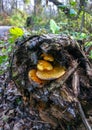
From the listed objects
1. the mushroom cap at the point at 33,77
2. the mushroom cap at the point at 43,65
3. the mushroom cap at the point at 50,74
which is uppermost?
the mushroom cap at the point at 43,65

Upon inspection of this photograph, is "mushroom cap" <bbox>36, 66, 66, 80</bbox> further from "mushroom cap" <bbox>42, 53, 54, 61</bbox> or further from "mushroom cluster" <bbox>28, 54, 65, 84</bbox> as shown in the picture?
"mushroom cap" <bbox>42, 53, 54, 61</bbox>

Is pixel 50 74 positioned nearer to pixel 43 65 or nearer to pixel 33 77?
pixel 43 65

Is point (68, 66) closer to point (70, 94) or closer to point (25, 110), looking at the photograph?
point (70, 94)

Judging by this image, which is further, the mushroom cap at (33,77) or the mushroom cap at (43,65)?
the mushroom cap at (33,77)

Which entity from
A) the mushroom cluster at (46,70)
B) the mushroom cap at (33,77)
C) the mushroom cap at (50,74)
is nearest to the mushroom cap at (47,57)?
the mushroom cluster at (46,70)

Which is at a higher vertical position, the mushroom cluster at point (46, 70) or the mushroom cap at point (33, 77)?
the mushroom cluster at point (46, 70)

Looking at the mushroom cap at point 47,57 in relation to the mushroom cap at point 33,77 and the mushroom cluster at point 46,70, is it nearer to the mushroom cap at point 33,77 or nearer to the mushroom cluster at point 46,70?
the mushroom cluster at point 46,70

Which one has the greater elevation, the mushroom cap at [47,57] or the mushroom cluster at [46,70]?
the mushroom cap at [47,57]

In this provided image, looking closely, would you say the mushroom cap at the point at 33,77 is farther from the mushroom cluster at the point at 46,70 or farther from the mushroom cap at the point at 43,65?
the mushroom cap at the point at 43,65

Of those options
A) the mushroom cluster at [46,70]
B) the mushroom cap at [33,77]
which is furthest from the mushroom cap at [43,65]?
the mushroom cap at [33,77]

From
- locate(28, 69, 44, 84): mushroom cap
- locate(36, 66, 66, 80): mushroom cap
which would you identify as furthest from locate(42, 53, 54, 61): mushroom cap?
locate(28, 69, 44, 84): mushroom cap
